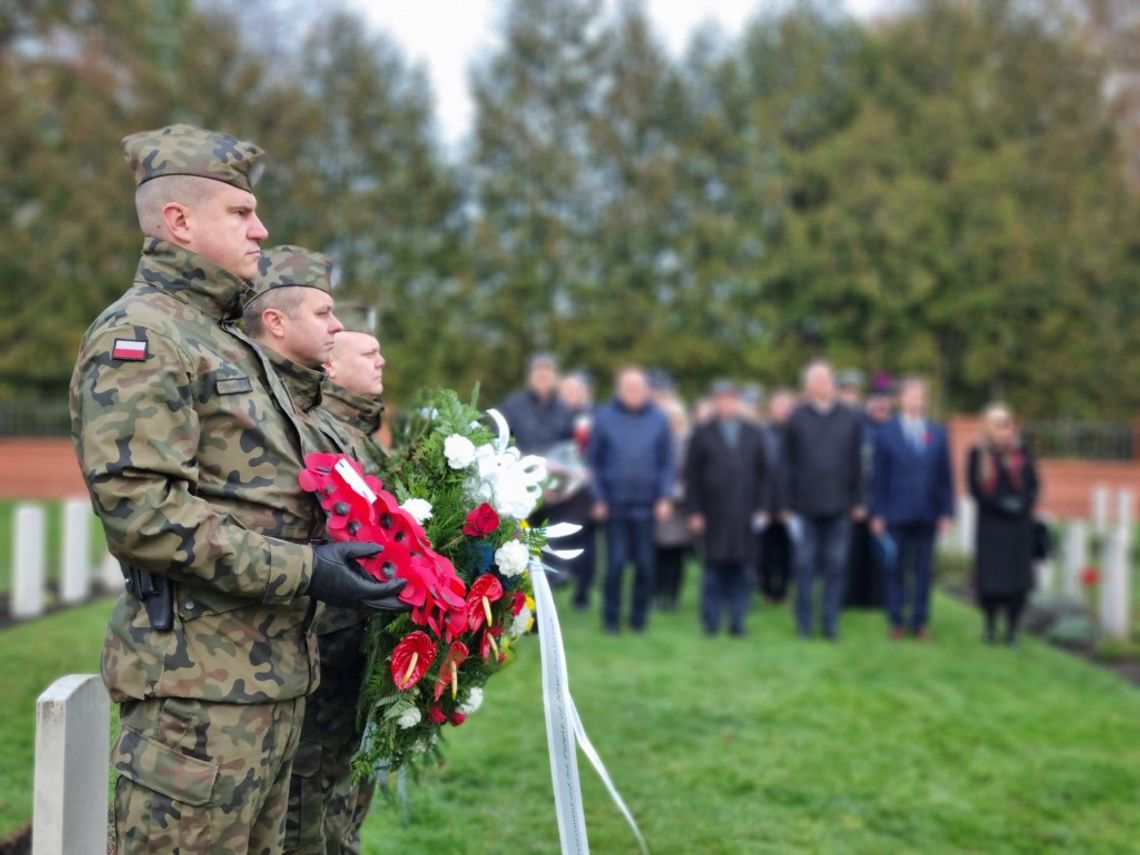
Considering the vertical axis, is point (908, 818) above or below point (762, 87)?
below

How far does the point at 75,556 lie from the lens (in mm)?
12203

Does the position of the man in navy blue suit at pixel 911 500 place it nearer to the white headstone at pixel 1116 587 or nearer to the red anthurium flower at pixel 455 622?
the white headstone at pixel 1116 587

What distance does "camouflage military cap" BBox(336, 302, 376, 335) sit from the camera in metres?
4.59

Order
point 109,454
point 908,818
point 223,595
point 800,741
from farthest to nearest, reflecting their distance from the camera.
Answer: point 800,741, point 908,818, point 223,595, point 109,454

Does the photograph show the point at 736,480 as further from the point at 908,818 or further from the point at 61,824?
the point at 61,824

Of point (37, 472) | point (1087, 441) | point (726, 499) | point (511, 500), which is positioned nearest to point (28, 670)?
point (511, 500)

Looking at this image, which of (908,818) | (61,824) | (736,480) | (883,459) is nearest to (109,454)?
(61,824)

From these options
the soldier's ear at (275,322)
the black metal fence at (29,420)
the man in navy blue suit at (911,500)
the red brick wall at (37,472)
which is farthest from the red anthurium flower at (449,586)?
the black metal fence at (29,420)

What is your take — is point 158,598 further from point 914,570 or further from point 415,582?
point 914,570

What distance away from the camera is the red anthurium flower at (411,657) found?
11.2 feet

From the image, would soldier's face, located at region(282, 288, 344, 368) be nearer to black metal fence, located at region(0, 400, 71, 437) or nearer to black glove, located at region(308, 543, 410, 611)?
black glove, located at region(308, 543, 410, 611)

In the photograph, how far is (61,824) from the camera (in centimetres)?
311

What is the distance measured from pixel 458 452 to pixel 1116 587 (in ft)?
33.5

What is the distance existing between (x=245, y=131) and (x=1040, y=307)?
19.2 m
